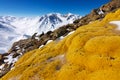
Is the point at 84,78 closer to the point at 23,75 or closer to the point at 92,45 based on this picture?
the point at 92,45

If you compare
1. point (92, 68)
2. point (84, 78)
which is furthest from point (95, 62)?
point (84, 78)

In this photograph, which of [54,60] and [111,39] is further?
[54,60]

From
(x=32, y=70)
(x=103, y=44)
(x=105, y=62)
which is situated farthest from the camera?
(x=32, y=70)

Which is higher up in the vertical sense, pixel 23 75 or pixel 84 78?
pixel 23 75

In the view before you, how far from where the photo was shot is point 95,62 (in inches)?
1732

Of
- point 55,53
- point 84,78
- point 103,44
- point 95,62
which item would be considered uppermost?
point 55,53

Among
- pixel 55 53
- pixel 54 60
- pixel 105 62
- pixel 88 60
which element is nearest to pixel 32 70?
pixel 54 60

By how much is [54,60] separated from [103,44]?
46.3ft

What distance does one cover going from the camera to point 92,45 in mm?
50438

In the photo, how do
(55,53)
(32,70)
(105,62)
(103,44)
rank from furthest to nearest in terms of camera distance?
(55,53) < (32,70) < (103,44) < (105,62)

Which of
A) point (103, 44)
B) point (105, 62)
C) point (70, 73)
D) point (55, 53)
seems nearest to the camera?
point (105, 62)

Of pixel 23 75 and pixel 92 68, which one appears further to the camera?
pixel 23 75

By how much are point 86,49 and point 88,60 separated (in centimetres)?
503

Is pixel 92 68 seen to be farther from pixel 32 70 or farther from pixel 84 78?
pixel 32 70
